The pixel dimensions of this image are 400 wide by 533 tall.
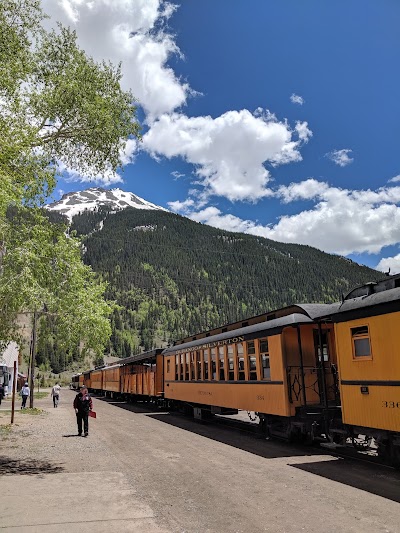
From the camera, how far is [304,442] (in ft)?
41.0

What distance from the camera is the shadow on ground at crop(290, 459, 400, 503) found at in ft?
24.5

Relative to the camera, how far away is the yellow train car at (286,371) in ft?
38.5

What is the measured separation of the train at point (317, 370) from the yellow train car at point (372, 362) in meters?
0.02

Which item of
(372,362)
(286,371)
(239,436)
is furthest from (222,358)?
(372,362)

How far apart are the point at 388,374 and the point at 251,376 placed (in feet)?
19.4

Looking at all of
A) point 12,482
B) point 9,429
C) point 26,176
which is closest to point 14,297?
point 26,176

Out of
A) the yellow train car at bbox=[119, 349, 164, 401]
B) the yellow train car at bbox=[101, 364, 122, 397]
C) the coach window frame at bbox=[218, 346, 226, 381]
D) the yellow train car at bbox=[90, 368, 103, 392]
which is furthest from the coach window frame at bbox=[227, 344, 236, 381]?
the yellow train car at bbox=[90, 368, 103, 392]

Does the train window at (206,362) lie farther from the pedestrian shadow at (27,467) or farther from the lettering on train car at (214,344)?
the pedestrian shadow at (27,467)

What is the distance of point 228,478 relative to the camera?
8602 millimetres

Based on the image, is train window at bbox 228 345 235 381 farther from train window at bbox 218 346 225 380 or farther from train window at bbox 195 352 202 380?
train window at bbox 195 352 202 380

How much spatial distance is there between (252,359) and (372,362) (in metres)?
5.35

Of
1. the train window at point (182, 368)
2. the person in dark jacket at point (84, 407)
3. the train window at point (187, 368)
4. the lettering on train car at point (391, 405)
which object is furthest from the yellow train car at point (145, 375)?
the lettering on train car at point (391, 405)

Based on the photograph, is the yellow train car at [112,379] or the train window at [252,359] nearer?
the train window at [252,359]

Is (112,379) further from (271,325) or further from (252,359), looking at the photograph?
(271,325)
